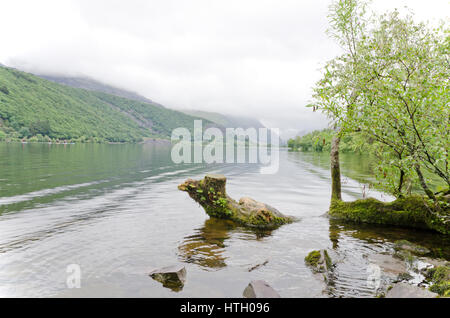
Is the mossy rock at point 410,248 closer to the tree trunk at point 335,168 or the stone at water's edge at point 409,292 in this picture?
the stone at water's edge at point 409,292

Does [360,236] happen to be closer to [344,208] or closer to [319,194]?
[344,208]

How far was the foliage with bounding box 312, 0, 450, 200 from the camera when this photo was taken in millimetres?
12289

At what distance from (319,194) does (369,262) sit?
22066mm

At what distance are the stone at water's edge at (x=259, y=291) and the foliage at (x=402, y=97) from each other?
26.6 feet

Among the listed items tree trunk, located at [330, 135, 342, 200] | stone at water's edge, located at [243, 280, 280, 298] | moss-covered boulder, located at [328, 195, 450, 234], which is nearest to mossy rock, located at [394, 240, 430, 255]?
moss-covered boulder, located at [328, 195, 450, 234]

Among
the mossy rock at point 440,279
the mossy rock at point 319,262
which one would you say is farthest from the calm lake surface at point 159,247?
the mossy rock at point 440,279

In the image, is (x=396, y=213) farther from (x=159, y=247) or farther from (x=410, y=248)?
(x=159, y=247)

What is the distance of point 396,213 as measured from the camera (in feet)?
60.0

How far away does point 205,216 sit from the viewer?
2108 centimetres

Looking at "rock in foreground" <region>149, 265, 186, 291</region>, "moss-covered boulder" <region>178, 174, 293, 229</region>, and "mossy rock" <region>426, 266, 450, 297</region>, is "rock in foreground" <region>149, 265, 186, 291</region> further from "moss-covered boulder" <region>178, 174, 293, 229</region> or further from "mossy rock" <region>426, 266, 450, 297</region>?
"mossy rock" <region>426, 266, 450, 297</region>

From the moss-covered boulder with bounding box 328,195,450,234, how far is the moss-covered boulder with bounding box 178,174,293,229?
4.38 m

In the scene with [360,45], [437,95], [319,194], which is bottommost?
[319,194]
